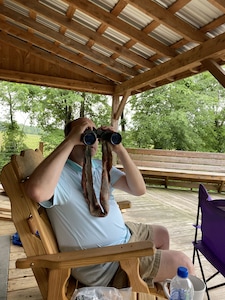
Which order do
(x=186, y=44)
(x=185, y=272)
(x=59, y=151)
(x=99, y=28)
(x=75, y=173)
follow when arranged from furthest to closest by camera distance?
(x=99, y=28) < (x=186, y=44) < (x=75, y=173) < (x=59, y=151) < (x=185, y=272)

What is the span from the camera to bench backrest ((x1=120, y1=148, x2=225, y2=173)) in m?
6.14

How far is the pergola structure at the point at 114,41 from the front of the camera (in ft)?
9.48

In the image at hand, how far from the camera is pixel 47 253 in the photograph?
3.75 ft

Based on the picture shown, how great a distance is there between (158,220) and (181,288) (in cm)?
272

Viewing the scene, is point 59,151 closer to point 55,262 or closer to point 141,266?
point 55,262

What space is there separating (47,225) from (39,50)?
517cm

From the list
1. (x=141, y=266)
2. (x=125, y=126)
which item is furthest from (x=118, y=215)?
(x=125, y=126)

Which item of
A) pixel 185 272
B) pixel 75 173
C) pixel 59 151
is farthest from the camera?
pixel 75 173

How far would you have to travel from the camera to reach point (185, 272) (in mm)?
971

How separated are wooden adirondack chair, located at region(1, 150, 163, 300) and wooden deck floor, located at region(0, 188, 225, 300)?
36.8 inches

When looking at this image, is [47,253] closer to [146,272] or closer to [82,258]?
[82,258]

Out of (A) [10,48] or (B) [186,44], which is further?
(A) [10,48]

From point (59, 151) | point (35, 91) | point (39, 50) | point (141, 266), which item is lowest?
point (141, 266)

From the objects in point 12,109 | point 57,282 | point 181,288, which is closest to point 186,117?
point 12,109
